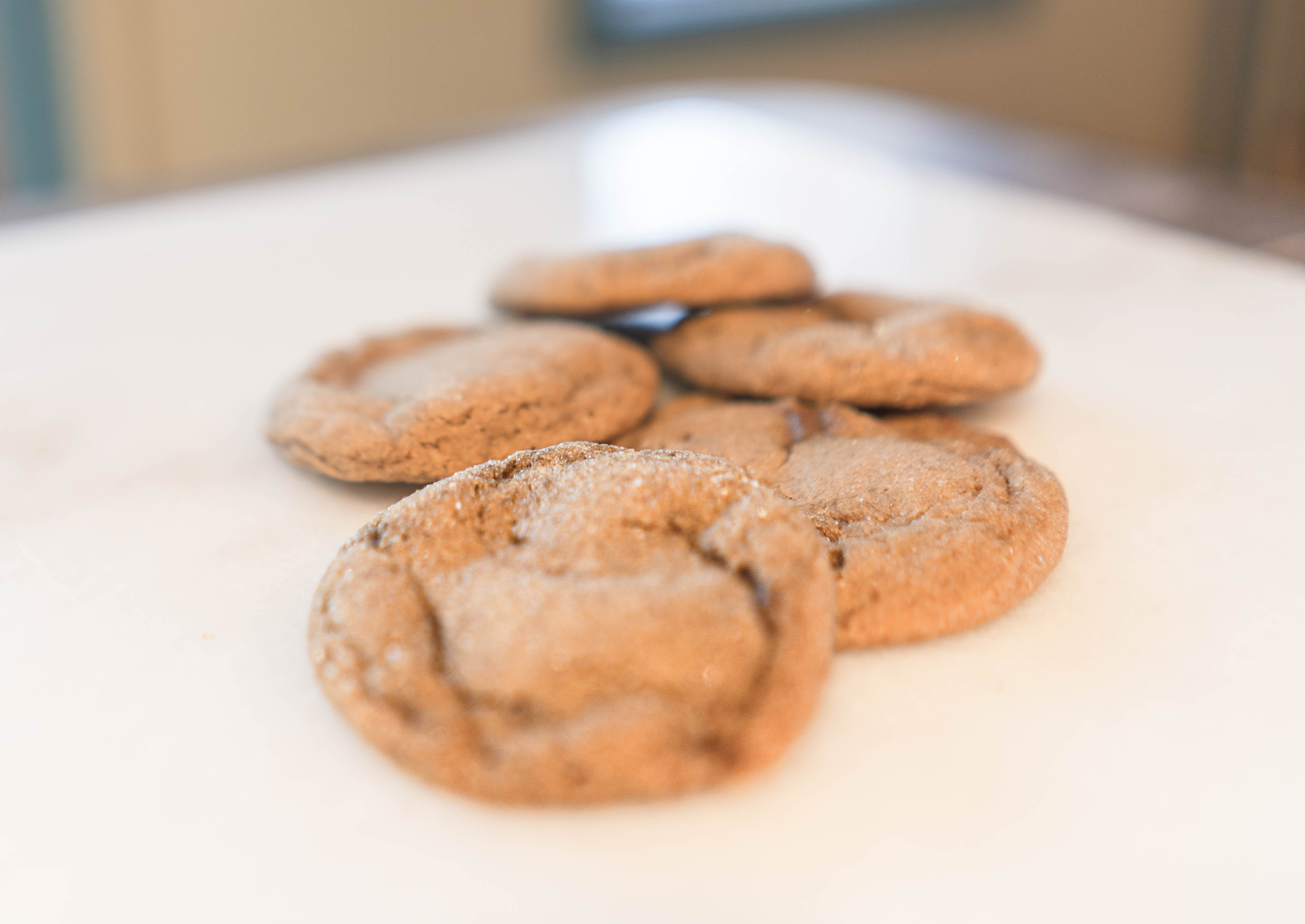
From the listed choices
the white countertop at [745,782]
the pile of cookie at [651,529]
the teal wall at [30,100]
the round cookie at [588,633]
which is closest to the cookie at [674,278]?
the pile of cookie at [651,529]

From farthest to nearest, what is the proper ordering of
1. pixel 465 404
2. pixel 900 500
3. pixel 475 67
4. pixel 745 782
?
pixel 475 67 → pixel 465 404 → pixel 900 500 → pixel 745 782

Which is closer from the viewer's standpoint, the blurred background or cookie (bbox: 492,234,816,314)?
cookie (bbox: 492,234,816,314)

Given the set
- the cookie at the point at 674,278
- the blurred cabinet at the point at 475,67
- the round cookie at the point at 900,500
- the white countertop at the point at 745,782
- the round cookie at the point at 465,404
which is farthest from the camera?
the blurred cabinet at the point at 475,67

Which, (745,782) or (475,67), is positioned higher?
(475,67)

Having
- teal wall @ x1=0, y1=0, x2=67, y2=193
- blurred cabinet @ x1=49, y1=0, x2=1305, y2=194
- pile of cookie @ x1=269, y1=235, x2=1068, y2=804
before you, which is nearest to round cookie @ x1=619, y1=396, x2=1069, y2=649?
pile of cookie @ x1=269, y1=235, x2=1068, y2=804

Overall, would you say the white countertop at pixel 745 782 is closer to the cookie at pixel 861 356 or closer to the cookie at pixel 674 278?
the cookie at pixel 861 356

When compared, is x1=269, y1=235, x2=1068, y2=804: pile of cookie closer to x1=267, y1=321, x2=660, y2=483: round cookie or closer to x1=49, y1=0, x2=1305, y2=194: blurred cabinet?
x1=267, y1=321, x2=660, y2=483: round cookie

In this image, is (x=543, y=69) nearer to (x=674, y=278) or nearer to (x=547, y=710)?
(x=674, y=278)

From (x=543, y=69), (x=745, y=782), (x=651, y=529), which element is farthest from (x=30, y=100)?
(x=745, y=782)
